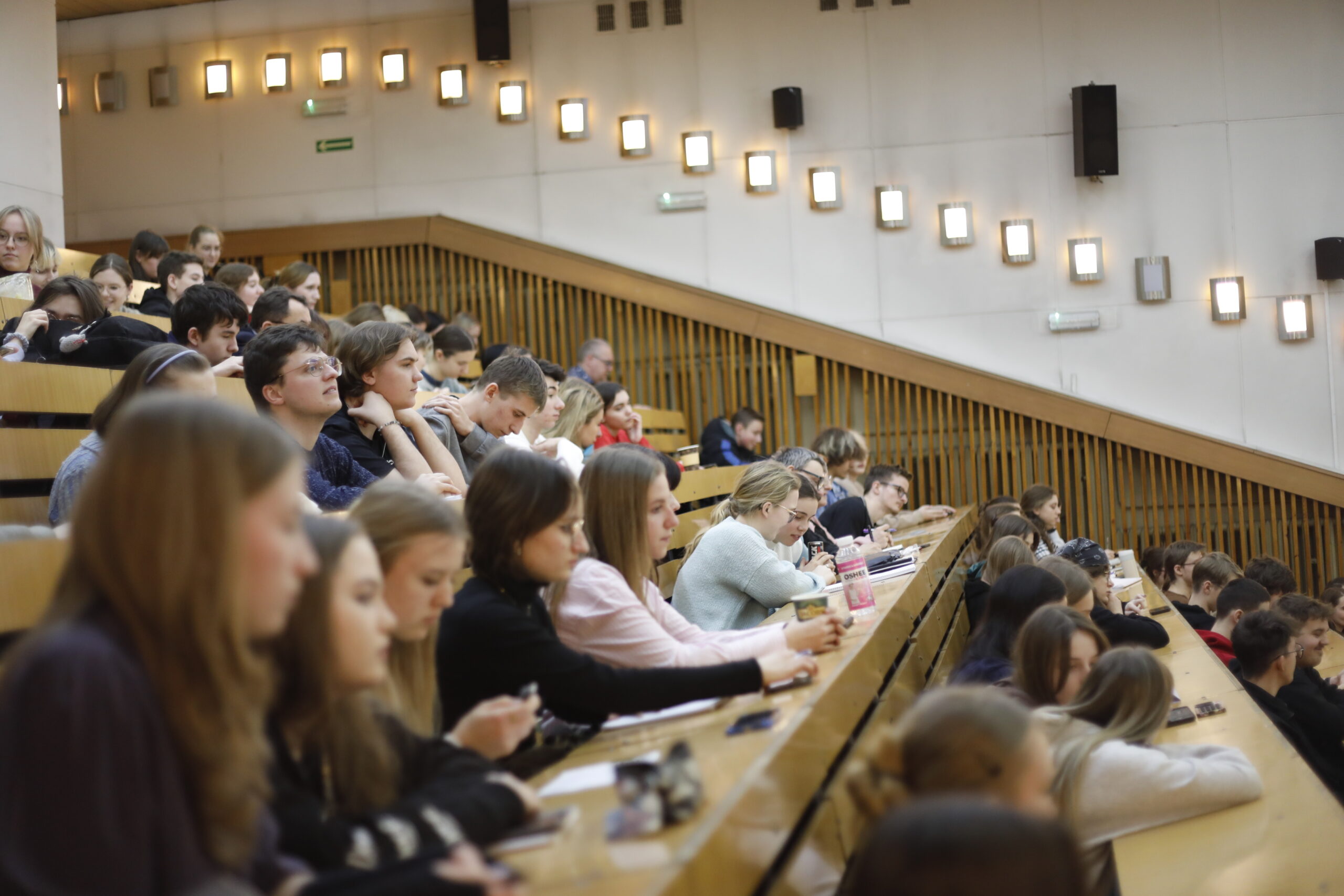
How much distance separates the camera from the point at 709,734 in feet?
5.71

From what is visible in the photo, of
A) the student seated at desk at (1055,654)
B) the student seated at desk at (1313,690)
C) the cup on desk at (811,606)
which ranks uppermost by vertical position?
the cup on desk at (811,606)

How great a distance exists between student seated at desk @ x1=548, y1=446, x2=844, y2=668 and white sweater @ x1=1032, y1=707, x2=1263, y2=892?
1.71 ft

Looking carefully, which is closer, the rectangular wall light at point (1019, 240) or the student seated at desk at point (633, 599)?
the student seated at desk at point (633, 599)

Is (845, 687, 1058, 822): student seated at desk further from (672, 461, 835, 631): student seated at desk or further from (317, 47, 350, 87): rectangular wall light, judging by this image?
(317, 47, 350, 87): rectangular wall light

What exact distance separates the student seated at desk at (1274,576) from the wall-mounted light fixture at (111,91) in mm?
7321

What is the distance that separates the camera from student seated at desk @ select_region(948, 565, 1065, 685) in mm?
2859

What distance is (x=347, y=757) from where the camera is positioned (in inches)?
55.1

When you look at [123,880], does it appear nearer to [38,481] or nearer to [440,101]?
[38,481]

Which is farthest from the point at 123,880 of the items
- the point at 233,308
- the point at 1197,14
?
the point at 1197,14

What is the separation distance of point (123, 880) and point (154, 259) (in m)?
5.58

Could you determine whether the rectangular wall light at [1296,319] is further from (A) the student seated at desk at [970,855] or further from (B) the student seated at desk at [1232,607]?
(A) the student seated at desk at [970,855]

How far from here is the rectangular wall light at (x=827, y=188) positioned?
746 centimetres

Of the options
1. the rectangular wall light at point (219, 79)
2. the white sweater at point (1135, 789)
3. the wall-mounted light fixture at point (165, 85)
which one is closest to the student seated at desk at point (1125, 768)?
the white sweater at point (1135, 789)

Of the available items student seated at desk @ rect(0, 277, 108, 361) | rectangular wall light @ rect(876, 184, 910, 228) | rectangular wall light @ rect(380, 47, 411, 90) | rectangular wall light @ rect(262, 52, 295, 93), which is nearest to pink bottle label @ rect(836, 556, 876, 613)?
student seated at desk @ rect(0, 277, 108, 361)
